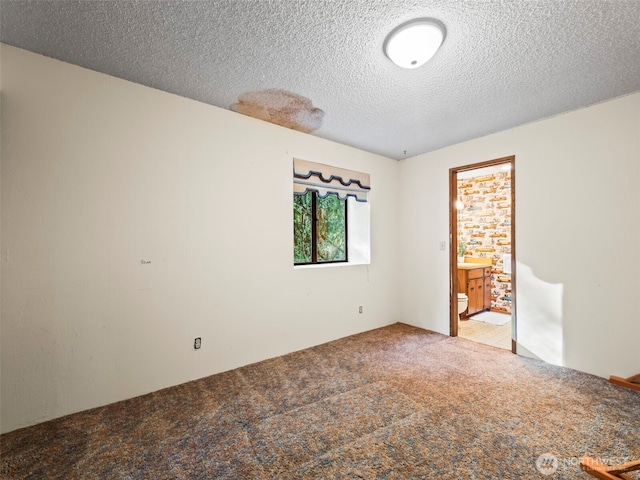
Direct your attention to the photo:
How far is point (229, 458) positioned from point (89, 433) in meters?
0.96

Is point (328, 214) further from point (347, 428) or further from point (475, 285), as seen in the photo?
point (475, 285)

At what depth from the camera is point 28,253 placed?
1836mm

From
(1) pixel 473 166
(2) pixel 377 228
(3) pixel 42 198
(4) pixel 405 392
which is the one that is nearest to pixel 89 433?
(3) pixel 42 198

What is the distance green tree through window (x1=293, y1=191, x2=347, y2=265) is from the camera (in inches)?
137

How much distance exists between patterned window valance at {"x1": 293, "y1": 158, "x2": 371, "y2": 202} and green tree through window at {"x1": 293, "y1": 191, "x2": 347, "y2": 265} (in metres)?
0.12

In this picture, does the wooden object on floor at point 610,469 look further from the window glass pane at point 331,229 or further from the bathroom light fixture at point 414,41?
the window glass pane at point 331,229

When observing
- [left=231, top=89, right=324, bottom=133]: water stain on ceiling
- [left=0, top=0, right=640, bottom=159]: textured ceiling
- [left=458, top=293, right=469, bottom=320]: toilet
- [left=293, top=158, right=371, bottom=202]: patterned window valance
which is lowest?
[left=458, top=293, right=469, bottom=320]: toilet

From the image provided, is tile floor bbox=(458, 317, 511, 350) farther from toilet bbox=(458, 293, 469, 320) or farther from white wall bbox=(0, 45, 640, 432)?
white wall bbox=(0, 45, 640, 432)

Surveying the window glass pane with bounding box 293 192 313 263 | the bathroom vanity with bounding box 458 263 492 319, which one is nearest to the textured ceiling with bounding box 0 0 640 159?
the window glass pane with bounding box 293 192 313 263

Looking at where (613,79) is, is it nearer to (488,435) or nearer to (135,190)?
(488,435)

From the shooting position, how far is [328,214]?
3.76 metres

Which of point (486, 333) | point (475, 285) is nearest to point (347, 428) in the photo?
point (486, 333)

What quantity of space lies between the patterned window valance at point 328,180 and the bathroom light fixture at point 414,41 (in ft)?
5.05

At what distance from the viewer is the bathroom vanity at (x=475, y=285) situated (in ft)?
14.9
